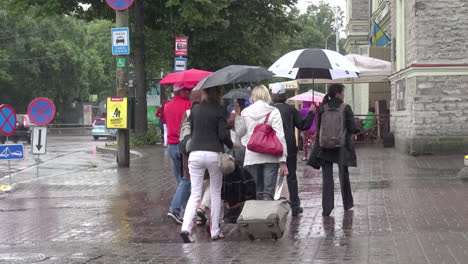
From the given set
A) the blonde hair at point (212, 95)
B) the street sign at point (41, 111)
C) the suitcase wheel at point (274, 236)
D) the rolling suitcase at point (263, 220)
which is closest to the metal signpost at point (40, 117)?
the street sign at point (41, 111)

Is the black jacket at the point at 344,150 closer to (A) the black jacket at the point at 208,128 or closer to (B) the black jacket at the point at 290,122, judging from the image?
(B) the black jacket at the point at 290,122

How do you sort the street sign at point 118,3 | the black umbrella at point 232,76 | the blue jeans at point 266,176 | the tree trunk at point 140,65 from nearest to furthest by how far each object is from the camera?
the black umbrella at point 232,76
the blue jeans at point 266,176
the street sign at point 118,3
the tree trunk at point 140,65

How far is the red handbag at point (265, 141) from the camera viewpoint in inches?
351

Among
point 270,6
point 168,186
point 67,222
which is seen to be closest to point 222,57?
point 270,6

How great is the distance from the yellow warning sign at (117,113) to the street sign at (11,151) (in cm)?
318

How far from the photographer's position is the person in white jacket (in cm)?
902

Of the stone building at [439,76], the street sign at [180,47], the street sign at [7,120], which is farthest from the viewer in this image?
the street sign at [180,47]

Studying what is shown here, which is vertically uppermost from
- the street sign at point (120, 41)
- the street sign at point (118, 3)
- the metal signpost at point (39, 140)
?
the street sign at point (118, 3)

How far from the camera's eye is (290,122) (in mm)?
9867

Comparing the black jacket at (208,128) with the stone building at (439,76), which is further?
the stone building at (439,76)

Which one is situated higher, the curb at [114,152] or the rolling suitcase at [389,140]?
the rolling suitcase at [389,140]

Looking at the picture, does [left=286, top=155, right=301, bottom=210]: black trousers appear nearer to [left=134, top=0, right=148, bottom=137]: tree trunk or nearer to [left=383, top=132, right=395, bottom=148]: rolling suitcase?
[left=383, top=132, right=395, bottom=148]: rolling suitcase

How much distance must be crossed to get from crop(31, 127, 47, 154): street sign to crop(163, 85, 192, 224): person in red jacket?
22.3 ft

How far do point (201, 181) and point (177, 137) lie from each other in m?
1.64
